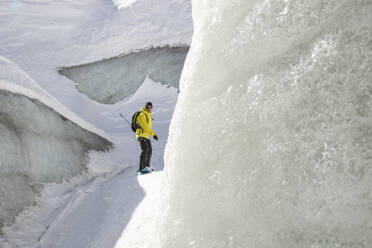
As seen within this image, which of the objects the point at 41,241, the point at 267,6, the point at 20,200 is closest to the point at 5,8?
the point at 20,200

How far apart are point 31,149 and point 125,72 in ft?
23.4

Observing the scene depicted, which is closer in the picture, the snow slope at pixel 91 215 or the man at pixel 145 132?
the snow slope at pixel 91 215

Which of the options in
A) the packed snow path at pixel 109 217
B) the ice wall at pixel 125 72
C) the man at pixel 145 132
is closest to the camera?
the packed snow path at pixel 109 217

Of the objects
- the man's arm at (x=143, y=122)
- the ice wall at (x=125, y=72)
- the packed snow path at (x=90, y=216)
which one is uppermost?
the ice wall at (x=125, y=72)

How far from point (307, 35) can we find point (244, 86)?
350mm

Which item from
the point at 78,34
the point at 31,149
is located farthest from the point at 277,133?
the point at 78,34

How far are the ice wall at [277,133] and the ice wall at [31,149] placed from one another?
357cm

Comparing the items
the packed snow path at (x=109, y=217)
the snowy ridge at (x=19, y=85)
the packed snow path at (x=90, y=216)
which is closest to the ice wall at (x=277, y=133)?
the packed snow path at (x=90, y=216)

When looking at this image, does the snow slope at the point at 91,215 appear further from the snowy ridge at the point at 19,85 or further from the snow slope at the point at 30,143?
the snowy ridge at the point at 19,85

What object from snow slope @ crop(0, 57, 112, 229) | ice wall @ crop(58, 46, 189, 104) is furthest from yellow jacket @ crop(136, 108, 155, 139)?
ice wall @ crop(58, 46, 189, 104)

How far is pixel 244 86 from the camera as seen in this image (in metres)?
1.59

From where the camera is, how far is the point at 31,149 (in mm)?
5770

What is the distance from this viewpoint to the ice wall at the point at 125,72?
11984 mm

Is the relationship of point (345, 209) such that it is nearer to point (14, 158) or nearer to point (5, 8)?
point (14, 158)
